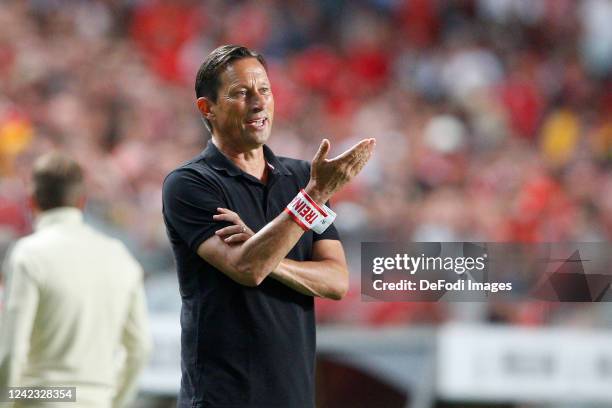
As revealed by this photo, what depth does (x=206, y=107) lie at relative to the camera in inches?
111

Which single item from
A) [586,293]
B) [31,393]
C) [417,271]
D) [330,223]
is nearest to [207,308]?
[330,223]

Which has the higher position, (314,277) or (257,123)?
(257,123)

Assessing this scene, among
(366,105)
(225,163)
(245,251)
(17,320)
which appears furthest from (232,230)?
(366,105)

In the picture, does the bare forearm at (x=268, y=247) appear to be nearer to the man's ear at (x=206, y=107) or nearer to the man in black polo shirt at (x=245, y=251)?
the man in black polo shirt at (x=245, y=251)

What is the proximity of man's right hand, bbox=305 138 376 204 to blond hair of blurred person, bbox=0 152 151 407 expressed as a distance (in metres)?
0.91

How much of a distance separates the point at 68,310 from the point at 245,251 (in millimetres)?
825

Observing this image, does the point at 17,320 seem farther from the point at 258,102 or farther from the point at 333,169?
the point at 333,169

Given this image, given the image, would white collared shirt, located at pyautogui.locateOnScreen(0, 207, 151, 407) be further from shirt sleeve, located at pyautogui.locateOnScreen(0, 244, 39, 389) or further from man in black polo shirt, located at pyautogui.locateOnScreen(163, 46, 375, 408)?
man in black polo shirt, located at pyautogui.locateOnScreen(163, 46, 375, 408)

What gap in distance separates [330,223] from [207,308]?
0.38 metres

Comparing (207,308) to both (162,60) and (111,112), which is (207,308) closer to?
(111,112)

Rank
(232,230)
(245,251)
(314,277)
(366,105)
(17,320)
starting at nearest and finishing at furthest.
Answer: (245,251) → (232,230) → (314,277) → (17,320) → (366,105)

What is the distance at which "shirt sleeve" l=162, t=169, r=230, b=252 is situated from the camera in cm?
266

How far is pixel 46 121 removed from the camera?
7.70m

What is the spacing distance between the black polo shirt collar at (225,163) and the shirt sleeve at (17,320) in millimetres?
632
